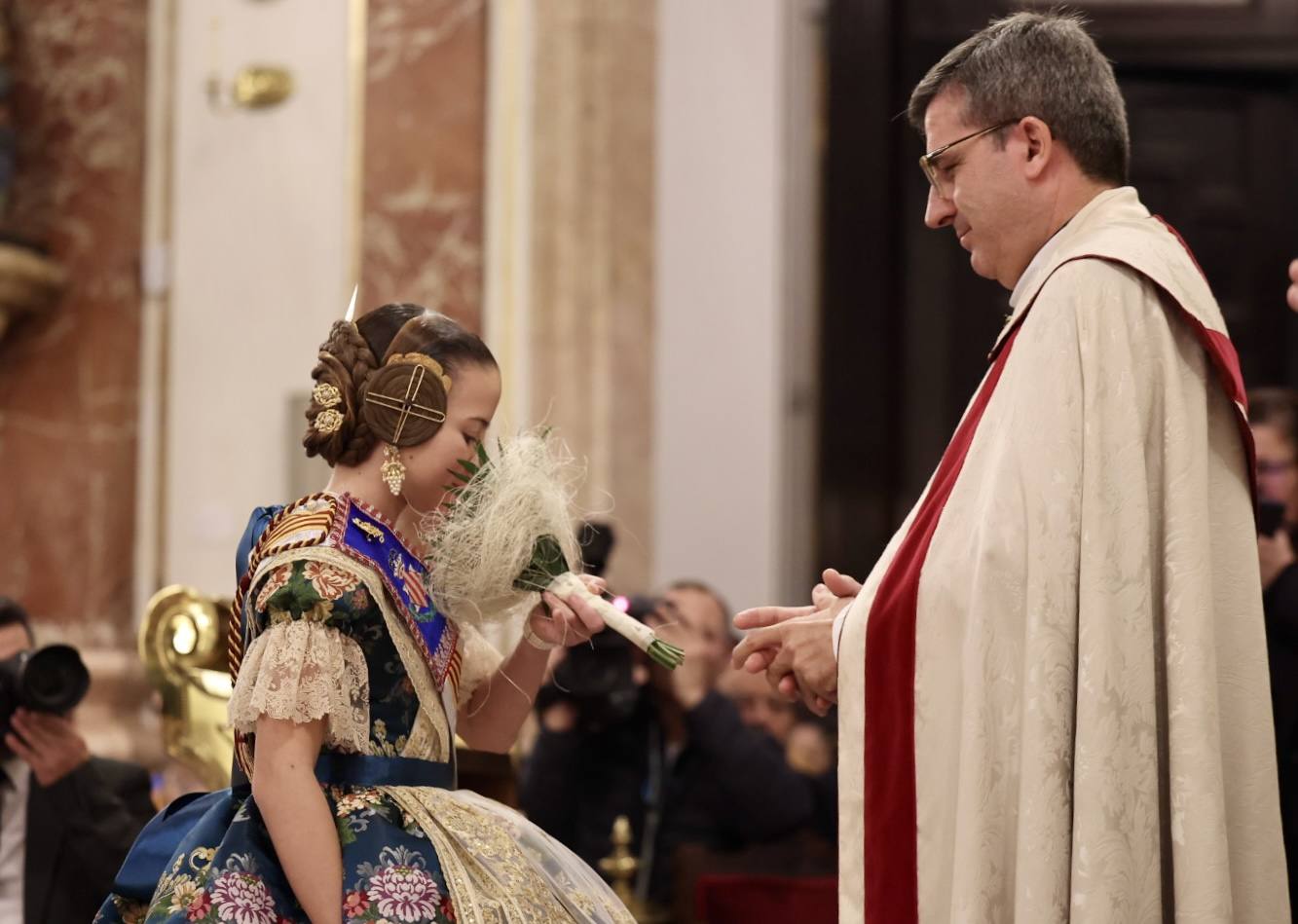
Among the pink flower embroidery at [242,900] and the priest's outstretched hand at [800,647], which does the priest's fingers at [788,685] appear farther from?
the pink flower embroidery at [242,900]

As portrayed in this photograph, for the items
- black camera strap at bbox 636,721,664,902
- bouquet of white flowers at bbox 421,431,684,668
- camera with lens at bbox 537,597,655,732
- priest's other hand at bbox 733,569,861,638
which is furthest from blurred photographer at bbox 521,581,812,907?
bouquet of white flowers at bbox 421,431,684,668

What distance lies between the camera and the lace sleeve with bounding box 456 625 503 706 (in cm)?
297

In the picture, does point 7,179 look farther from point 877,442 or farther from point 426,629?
point 426,629

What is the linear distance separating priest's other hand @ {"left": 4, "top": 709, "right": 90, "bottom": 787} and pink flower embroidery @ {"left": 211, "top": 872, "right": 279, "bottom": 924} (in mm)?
1041

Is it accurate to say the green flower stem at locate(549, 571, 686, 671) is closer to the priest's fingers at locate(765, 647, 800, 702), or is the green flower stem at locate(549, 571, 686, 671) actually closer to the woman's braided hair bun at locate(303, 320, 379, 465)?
the priest's fingers at locate(765, 647, 800, 702)

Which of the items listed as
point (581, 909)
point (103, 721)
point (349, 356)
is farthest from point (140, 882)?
point (103, 721)

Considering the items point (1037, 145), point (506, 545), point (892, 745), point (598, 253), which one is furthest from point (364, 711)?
point (598, 253)

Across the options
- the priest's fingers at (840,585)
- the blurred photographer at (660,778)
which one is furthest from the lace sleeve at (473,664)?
the blurred photographer at (660,778)

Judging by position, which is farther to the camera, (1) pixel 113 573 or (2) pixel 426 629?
(1) pixel 113 573

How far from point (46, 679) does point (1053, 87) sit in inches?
78.6

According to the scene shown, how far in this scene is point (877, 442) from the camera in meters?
7.02

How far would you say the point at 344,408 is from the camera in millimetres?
2721

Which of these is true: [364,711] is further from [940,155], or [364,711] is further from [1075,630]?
[940,155]

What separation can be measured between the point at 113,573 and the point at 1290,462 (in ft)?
13.0
